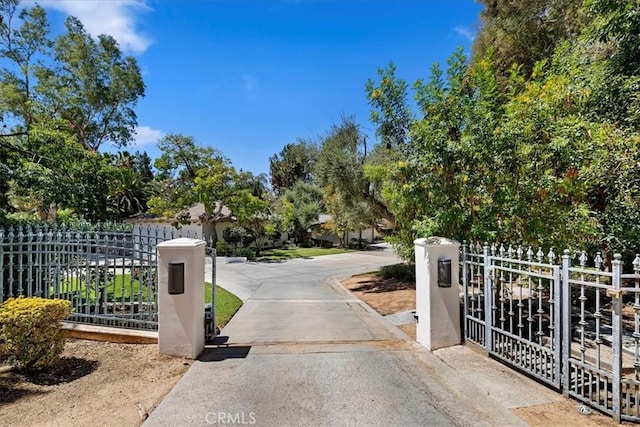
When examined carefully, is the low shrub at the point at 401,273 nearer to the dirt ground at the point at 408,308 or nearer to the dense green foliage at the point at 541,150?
the dirt ground at the point at 408,308

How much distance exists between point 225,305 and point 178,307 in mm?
4578

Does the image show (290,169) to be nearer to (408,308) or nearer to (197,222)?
Answer: (197,222)

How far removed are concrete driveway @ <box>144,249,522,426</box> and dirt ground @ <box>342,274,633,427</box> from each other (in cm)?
29

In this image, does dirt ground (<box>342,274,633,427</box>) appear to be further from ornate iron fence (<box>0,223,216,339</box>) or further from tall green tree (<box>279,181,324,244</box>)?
tall green tree (<box>279,181,324,244</box>)

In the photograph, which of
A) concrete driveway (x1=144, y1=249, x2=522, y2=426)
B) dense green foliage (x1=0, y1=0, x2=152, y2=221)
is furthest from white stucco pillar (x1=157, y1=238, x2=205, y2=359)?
dense green foliage (x1=0, y1=0, x2=152, y2=221)

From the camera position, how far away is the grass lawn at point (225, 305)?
859 centimetres

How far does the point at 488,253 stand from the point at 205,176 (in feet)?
72.6

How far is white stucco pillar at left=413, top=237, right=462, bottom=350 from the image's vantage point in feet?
20.4

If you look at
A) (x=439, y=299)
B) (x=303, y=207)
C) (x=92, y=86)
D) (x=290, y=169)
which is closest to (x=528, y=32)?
(x=439, y=299)

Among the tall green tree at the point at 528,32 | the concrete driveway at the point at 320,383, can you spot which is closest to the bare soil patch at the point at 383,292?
the concrete driveway at the point at 320,383

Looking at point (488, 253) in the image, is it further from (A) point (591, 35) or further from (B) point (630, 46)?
(A) point (591, 35)

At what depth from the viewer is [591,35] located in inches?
351

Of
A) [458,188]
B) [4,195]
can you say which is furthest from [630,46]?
[4,195]

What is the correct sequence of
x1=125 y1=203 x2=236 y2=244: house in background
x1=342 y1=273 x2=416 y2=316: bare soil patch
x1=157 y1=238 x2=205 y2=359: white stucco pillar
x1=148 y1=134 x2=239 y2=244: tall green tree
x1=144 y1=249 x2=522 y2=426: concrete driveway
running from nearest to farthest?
x1=144 y1=249 x2=522 y2=426: concrete driveway
x1=157 y1=238 x2=205 y2=359: white stucco pillar
x1=342 y1=273 x2=416 y2=316: bare soil patch
x1=148 y1=134 x2=239 y2=244: tall green tree
x1=125 y1=203 x2=236 y2=244: house in background
